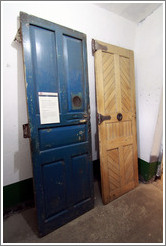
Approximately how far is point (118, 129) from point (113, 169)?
677 millimetres

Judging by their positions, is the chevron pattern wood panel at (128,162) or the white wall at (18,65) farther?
the chevron pattern wood panel at (128,162)

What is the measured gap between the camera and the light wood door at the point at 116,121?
1777 mm

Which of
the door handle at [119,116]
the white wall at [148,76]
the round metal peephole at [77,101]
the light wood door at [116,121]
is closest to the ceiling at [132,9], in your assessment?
the white wall at [148,76]

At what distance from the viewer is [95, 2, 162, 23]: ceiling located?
1.84 m

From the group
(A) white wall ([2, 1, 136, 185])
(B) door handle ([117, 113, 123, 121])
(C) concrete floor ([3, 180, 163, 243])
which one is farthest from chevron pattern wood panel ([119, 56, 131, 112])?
(C) concrete floor ([3, 180, 163, 243])

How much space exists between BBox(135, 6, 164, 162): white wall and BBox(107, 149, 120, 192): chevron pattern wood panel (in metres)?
0.75

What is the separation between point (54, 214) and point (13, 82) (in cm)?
180

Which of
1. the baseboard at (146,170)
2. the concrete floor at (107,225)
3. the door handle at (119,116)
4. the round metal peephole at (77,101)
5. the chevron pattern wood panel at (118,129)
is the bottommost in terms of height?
the concrete floor at (107,225)

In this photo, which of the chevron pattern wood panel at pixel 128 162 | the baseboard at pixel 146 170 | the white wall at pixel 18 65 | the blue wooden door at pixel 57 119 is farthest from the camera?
the baseboard at pixel 146 170

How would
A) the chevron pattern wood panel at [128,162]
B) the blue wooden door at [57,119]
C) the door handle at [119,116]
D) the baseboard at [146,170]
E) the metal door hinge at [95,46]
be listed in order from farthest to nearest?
1. the baseboard at [146,170]
2. the chevron pattern wood panel at [128,162]
3. the door handle at [119,116]
4. the metal door hinge at [95,46]
5. the blue wooden door at [57,119]

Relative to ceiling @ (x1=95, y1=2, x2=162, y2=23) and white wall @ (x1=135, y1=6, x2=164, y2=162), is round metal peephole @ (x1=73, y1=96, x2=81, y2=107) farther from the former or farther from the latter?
ceiling @ (x1=95, y1=2, x2=162, y2=23)

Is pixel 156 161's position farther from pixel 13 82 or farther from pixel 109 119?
pixel 13 82

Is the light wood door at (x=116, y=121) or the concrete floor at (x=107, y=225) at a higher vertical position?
the light wood door at (x=116, y=121)

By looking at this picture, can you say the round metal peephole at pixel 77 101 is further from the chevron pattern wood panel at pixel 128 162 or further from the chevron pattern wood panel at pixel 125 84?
the chevron pattern wood panel at pixel 128 162
